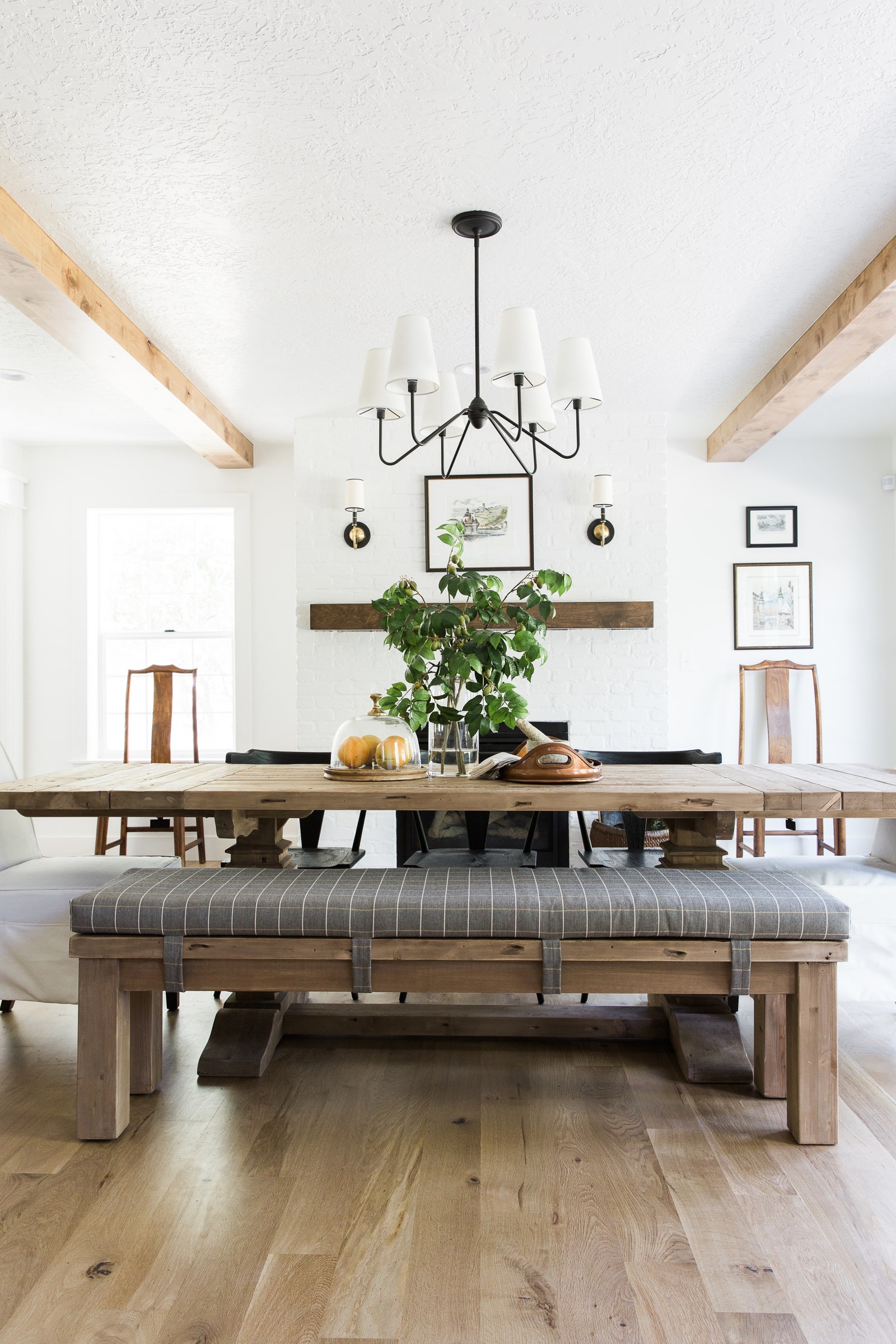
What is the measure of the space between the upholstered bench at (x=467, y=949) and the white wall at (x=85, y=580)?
3.56 meters

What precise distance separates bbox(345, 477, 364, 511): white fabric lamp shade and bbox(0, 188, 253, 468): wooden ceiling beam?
2.46ft

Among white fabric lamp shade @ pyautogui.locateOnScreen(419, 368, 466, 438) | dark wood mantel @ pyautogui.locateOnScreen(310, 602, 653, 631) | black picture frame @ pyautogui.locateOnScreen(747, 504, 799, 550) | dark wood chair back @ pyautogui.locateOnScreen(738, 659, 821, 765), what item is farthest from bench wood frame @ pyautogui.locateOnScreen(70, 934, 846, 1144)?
black picture frame @ pyautogui.locateOnScreen(747, 504, 799, 550)

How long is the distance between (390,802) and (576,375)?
1.33 metres

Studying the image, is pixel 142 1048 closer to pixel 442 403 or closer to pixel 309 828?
pixel 309 828

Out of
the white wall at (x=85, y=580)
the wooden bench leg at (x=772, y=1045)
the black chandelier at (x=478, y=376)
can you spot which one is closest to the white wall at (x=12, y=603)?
the white wall at (x=85, y=580)

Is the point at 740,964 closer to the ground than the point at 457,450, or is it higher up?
closer to the ground

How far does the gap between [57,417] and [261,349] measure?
1683 mm

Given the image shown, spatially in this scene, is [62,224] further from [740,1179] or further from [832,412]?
[832,412]

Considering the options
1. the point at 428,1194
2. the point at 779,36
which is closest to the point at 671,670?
the point at 779,36

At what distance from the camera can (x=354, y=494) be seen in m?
4.68

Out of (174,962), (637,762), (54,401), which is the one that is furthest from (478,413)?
(54,401)

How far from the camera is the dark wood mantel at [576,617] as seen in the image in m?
4.77

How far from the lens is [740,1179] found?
175 centimetres

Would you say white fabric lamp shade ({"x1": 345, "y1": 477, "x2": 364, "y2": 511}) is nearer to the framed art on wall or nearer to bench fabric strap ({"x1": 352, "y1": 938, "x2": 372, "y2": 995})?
the framed art on wall
